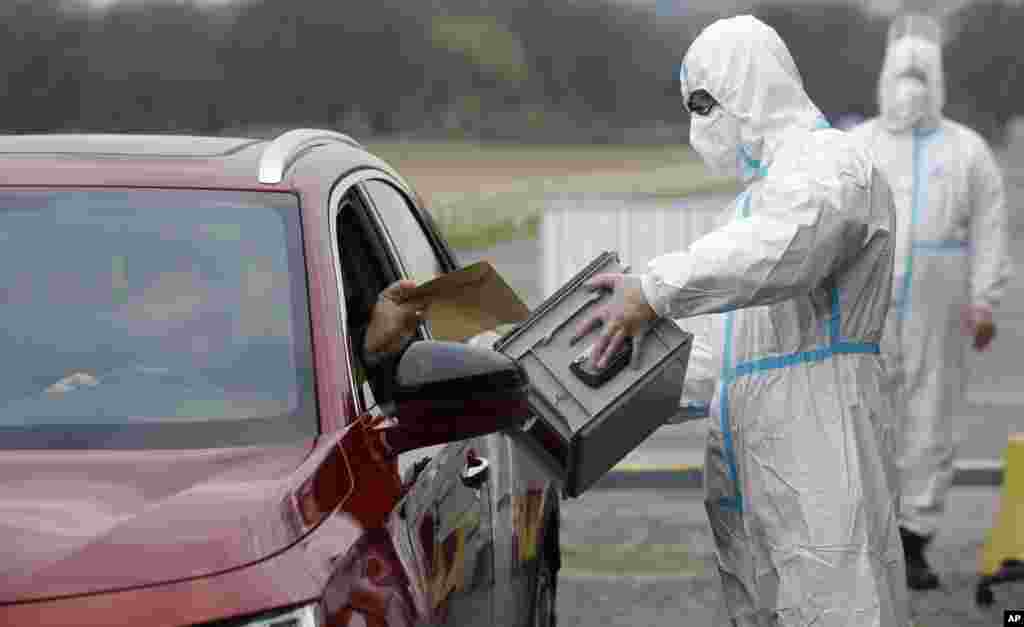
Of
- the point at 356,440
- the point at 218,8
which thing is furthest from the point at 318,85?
the point at 356,440

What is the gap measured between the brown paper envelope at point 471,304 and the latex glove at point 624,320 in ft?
0.75

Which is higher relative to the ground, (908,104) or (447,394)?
(447,394)

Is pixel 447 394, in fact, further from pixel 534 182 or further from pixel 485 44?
pixel 534 182

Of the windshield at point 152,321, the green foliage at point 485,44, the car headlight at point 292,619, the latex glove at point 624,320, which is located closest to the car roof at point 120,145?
the windshield at point 152,321

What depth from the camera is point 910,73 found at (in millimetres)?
8141

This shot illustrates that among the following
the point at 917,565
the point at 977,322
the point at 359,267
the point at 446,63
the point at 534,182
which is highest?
the point at 359,267

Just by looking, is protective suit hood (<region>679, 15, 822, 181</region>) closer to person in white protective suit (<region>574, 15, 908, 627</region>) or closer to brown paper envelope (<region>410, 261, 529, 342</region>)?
person in white protective suit (<region>574, 15, 908, 627</region>)

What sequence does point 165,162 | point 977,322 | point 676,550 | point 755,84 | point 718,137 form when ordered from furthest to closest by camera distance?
point 676,550
point 977,322
point 718,137
point 755,84
point 165,162

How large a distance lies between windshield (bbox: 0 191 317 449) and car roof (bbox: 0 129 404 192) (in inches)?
1.5

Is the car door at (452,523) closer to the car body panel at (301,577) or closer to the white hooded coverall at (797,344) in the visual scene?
the car body panel at (301,577)

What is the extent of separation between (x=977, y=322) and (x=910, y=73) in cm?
121

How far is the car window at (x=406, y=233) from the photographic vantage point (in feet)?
15.3

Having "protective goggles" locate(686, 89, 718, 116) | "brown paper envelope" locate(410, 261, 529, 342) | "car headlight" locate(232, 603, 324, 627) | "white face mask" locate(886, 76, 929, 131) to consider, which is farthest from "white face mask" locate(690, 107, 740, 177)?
"white face mask" locate(886, 76, 929, 131)

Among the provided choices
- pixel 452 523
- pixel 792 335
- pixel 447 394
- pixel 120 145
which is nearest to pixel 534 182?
pixel 792 335
